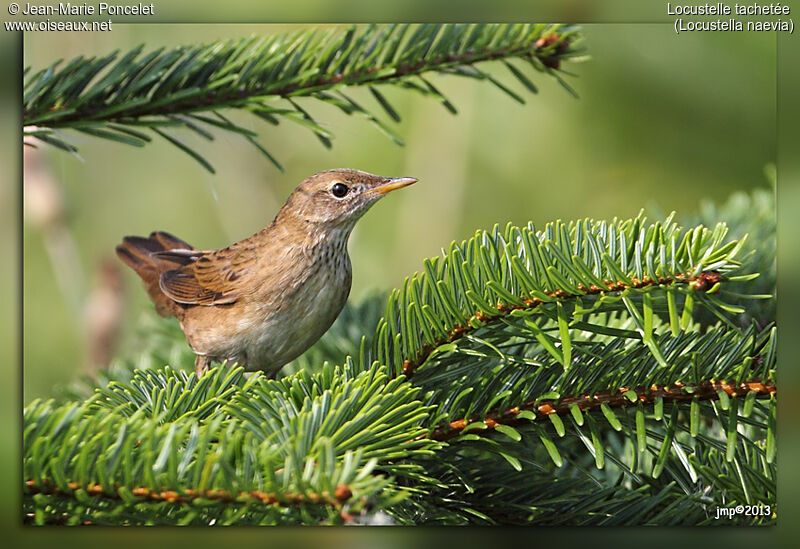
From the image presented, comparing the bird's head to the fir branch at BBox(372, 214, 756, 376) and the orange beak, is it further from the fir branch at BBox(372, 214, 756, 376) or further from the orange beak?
the fir branch at BBox(372, 214, 756, 376)

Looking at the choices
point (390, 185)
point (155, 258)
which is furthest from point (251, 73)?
point (155, 258)

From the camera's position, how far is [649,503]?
1.90 metres

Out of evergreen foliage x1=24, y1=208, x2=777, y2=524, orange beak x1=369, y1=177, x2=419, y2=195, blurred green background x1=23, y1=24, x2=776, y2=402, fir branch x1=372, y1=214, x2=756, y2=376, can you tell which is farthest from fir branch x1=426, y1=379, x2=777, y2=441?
blurred green background x1=23, y1=24, x2=776, y2=402

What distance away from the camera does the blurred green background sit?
124 inches

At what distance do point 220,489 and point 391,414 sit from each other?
14.1 inches

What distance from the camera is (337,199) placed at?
111 inches

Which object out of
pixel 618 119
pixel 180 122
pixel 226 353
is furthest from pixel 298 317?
pixel 618 119

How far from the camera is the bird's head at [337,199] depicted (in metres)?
2.80

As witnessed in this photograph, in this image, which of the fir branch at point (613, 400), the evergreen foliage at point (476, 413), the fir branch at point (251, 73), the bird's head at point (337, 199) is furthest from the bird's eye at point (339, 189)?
the fir branch at point (613, 400)

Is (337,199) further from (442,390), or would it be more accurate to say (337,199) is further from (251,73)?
(442,390)

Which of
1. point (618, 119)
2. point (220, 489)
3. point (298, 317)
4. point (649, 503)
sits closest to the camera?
point (220, 489)

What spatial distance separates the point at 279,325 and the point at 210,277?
0.50m

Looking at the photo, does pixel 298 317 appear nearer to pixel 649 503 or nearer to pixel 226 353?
pixel 226 353

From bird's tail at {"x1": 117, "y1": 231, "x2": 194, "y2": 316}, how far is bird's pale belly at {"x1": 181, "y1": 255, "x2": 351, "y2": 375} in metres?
0.53
